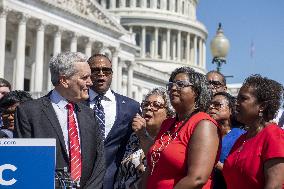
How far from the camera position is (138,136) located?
8.29 meters

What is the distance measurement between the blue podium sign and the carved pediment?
4962 centimetres

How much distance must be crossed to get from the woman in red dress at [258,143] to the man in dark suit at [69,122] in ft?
4.73

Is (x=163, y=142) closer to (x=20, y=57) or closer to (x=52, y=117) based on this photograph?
(x=52, y=117)

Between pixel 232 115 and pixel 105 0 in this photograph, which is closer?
pixel 232 115

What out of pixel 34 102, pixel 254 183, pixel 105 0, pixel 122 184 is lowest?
pixel 122 184

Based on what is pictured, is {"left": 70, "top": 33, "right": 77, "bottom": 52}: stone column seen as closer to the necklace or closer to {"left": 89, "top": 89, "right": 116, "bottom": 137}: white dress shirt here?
{"left": 89, "top": 89, "right": 116, "bottom": 137}: white dress shirt

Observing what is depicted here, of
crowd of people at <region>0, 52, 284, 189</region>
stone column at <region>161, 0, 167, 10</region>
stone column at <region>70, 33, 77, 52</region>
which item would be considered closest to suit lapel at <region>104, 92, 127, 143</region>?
crowd of people at <region>0, 52, 284, 189</region>

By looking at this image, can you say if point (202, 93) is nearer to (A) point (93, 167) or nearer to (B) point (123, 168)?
(A) point (93, 167)

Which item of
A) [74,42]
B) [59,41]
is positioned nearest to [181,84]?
[59,41]

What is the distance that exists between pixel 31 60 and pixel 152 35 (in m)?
48.9

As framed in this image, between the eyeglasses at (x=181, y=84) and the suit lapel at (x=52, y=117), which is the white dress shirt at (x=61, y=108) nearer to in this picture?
the suit lapel at (x=52, y=117)

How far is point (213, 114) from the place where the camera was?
27.8 ft

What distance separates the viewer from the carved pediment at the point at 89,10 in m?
57.0

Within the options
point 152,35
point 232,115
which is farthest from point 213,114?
point 152,35
